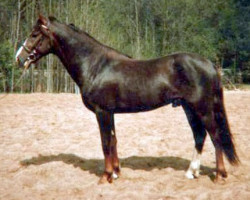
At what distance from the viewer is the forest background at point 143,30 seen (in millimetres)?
16234

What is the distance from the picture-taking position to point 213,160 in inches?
215

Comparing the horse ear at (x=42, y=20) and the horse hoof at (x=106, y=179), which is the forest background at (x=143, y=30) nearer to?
the horse ear at (x=42, y=20)

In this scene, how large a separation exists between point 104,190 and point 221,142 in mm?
1695

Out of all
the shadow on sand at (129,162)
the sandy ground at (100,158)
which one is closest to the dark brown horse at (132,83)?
the sandy ground at (100,158)

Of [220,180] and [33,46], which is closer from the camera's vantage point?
[220,180]

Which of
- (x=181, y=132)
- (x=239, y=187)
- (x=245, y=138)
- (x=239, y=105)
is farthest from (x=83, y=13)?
(x=239, y=187)

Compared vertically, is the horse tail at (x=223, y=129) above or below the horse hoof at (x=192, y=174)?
above

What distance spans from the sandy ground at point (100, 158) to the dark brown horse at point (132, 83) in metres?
0.35

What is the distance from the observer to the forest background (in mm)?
16234

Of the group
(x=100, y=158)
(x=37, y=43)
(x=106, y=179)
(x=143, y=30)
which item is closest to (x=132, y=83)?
(x=106, y=179)

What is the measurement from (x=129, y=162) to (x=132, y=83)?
1607mm

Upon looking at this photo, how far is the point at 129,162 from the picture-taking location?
17.7ft

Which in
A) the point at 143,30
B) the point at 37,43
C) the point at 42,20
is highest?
the point at 143,30

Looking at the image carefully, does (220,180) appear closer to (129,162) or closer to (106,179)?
(106,179)
